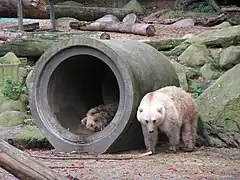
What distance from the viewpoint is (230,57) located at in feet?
34.4

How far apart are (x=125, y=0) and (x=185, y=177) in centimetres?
1574

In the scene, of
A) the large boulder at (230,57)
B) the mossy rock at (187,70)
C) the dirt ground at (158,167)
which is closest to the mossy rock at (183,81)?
the mossy rock at (187,70)

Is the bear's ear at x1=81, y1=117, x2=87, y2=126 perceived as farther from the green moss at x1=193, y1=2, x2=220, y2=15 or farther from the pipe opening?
the pipe opening

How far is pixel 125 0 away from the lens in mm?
20906

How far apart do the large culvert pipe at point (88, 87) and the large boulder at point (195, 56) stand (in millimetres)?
2946

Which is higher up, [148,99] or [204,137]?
[148,99]

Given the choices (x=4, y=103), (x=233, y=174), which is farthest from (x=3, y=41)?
(x=233, y=174)

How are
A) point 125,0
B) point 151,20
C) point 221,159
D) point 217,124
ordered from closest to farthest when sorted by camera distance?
1. point 221,159
2. point 217,124
3. point 151,20
4. point 125,0

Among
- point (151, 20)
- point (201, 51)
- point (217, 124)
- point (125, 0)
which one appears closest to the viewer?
point (217, 124)

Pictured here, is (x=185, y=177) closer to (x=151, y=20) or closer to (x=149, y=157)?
(x=149, y=157)

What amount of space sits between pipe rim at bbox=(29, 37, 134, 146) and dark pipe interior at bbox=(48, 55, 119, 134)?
180mm

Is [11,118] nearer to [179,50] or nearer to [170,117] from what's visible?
[170,117]

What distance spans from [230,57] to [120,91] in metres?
3.94

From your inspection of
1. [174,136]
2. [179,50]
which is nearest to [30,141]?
[174,136]
